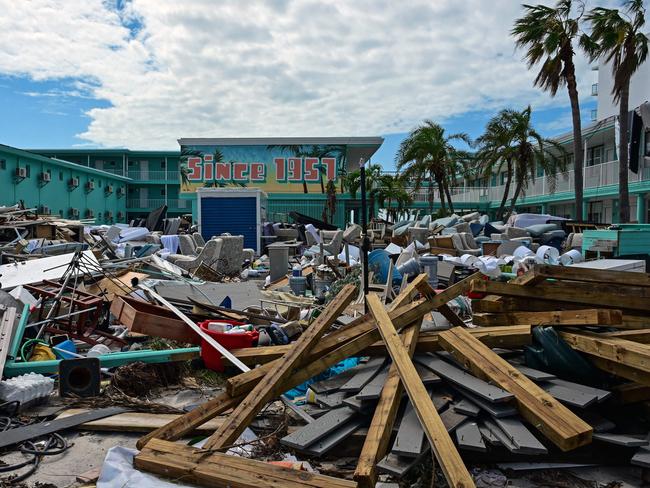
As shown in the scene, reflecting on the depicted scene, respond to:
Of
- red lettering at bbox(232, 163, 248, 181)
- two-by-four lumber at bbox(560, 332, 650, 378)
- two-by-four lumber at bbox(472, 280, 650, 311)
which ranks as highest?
red lettering at bbox(232, 163, 248, 181)

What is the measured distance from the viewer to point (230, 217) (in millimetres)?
21531

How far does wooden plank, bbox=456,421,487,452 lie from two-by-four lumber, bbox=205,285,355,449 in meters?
1.40

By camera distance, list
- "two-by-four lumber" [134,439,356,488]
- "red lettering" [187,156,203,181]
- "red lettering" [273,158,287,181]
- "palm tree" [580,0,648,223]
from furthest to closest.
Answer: "red lettering" [273,158,287,181] → "red lettering" [187,156,203,181] → "palm tree" [580,0,648,223] → "two-by-four lumber" [134,439,356,488]

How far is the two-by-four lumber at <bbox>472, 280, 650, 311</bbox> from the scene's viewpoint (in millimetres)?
4762

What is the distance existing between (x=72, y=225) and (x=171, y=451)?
16058 millimetres

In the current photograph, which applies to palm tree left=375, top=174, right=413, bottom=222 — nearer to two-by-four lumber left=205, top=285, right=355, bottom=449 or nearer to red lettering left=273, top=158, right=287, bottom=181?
red lettering left=273, top=158, right=287, bottom=181

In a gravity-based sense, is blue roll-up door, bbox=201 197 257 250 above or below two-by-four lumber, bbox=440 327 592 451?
above

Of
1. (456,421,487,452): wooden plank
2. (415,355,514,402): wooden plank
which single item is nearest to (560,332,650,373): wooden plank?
(415,355,514,402): wooden plank

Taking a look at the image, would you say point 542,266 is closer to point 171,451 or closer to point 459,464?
point 459,464

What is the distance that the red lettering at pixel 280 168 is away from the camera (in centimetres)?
3450

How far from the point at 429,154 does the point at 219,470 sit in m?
24.7

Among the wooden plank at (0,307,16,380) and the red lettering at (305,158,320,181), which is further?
the red lettering at (305,158,320,181)

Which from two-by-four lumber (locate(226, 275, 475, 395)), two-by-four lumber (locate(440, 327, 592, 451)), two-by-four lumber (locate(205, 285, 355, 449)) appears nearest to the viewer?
two-by-four lumber (locate(440, 327, 592, 451))

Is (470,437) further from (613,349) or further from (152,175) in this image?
(152,175)
